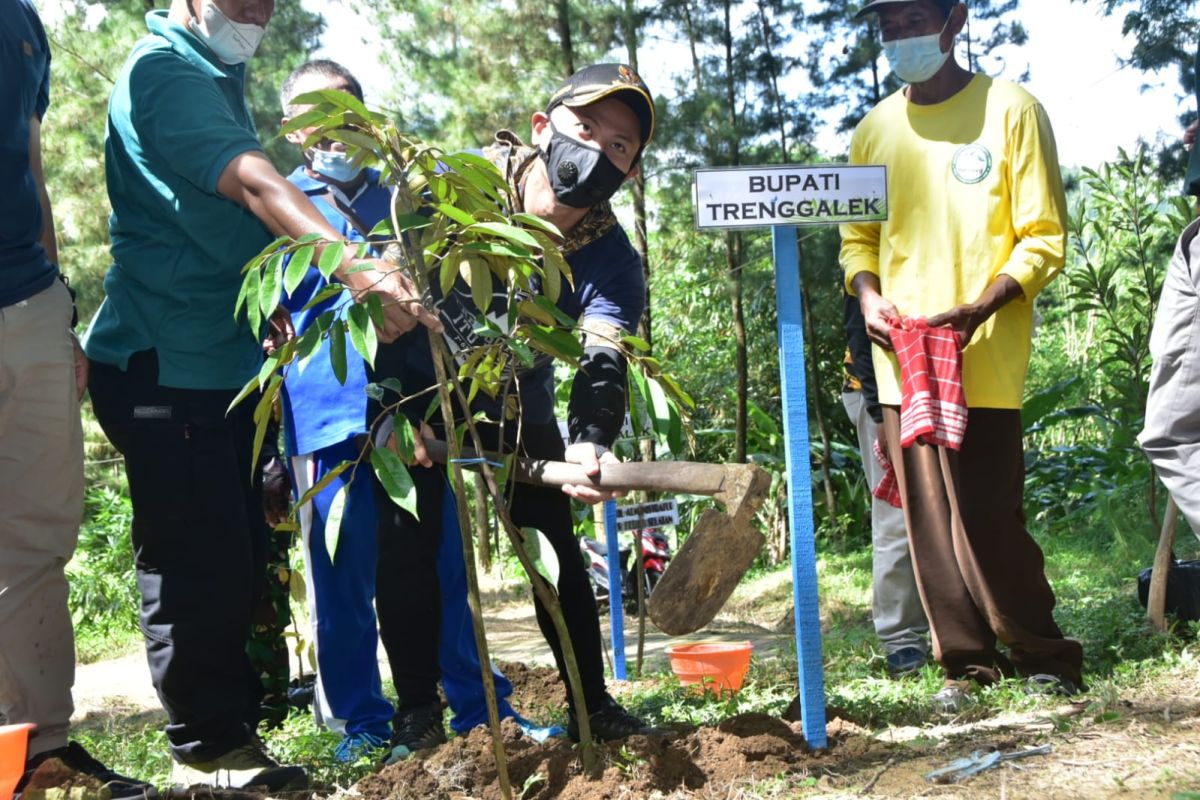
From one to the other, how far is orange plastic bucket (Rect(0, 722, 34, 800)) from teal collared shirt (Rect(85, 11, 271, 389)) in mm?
918

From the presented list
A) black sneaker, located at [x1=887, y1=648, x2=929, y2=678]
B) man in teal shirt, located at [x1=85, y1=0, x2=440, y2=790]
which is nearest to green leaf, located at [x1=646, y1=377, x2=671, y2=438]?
man in teal shirt, located at [x1=85, y1=0, x2=440, y2=790]

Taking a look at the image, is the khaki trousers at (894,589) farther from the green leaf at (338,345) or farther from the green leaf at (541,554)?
the green leaf at (338,345)

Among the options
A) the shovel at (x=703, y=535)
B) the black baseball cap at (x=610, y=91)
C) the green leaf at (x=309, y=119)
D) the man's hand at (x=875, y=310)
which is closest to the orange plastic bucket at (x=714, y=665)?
Result: the man's hand at (x=875, y=310)

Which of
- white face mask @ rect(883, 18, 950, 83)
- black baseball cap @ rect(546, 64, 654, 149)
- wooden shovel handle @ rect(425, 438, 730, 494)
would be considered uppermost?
white face mask @ rect(883, 18, 950, 83)

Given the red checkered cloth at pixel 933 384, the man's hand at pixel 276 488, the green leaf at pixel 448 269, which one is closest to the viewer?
the green leaf at pixel 448 269

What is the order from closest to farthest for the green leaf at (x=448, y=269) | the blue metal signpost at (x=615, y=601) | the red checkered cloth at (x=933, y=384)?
the green leaf at (x=448, y=269) < the red checkered cloth at (x=933, y=384) < the blue metal signpost at (x=615, y=601)

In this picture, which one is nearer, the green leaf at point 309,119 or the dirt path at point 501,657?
the green leaf at point 309,119

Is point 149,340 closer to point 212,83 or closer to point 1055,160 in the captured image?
point 212,83

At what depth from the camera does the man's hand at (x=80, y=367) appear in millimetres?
2902

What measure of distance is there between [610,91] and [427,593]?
4.57 ft

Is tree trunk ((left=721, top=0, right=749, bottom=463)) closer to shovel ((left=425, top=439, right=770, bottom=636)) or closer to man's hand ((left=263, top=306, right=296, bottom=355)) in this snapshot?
man's hand ((left=263, top=306, right=296, bottom=355))

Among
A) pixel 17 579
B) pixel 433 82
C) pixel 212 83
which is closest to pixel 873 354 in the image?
pixel 212 83

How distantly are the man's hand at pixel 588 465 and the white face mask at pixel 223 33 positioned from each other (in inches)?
53.4

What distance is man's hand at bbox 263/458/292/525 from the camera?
3844mm
